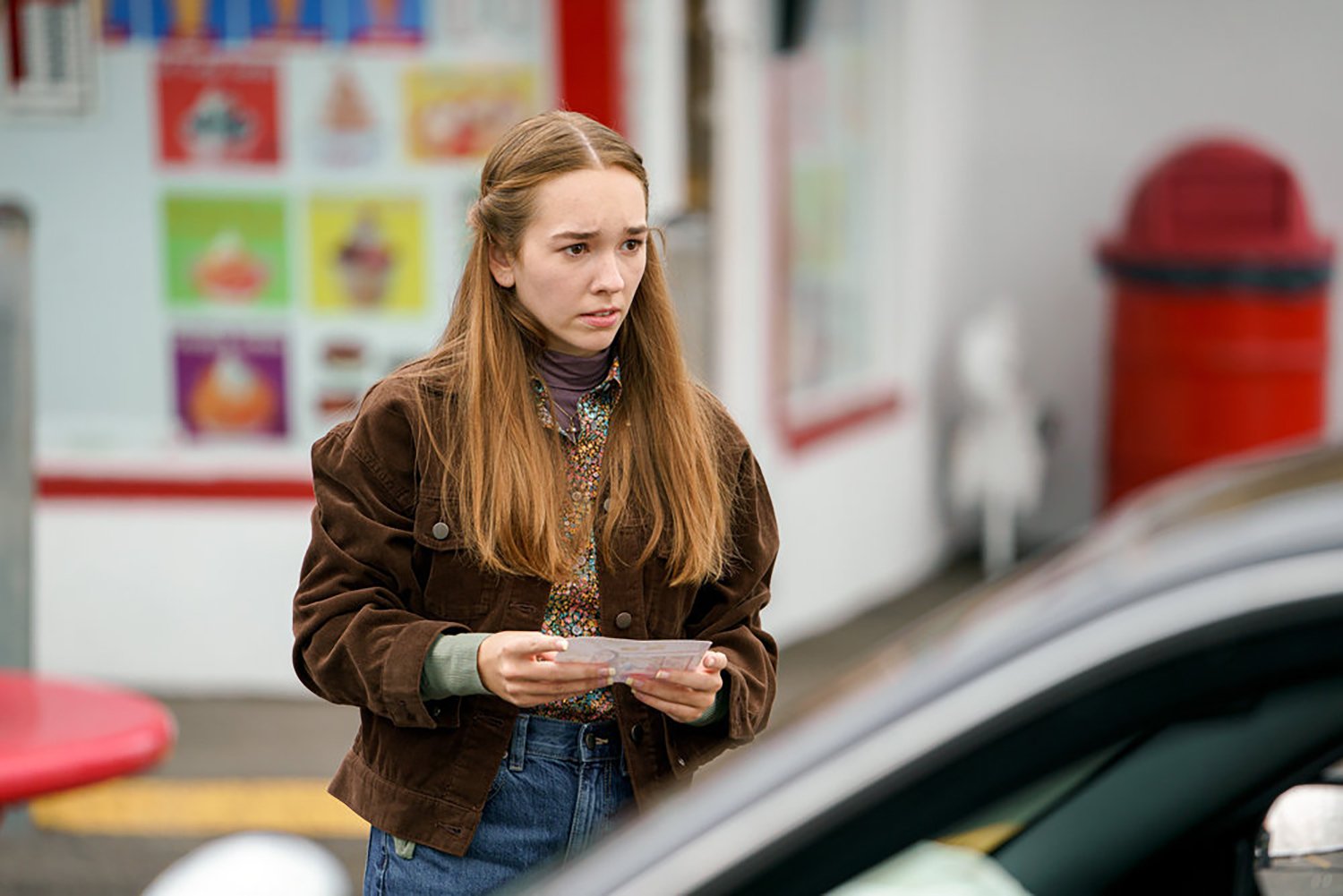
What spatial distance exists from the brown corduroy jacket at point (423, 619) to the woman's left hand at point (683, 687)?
9 cm

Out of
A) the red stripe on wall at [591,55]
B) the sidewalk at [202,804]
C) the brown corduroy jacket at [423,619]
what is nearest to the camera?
the brown corduroy jacket at [423,619]

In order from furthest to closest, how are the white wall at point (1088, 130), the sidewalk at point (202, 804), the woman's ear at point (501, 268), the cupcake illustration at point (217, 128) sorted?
1. the white wall at point (1088, 130)
2. the cupcake illustration at point (217, 128)
3. the sidewalk at point (202, 804)
4. the woman's ear at point (501, 268)

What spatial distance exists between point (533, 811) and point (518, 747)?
Result: 7 cm

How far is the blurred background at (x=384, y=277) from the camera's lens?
633 centimetres

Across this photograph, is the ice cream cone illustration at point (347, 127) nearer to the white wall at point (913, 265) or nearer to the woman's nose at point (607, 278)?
the white wall at point (913, 265)

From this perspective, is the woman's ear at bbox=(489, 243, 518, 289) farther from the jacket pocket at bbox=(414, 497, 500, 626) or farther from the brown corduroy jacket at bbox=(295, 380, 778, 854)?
the jacket pocket at bbox=(414, 497, 500, 626)

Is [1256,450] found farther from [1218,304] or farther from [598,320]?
[598,320]

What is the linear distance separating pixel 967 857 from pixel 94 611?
5.30 meters

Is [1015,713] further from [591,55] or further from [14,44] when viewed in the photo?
[14,44]

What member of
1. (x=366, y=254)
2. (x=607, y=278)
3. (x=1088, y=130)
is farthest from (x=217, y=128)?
(x=607, y=278)

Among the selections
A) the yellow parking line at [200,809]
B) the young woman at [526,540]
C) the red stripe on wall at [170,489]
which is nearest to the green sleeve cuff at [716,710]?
the young woman at [526,540]

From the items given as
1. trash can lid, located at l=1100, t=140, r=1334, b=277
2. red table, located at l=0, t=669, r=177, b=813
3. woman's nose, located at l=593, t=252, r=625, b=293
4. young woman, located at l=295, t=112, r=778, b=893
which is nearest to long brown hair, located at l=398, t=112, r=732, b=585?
young woman, located at l=295, t=112, r=778, b=893

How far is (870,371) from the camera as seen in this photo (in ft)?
27.4

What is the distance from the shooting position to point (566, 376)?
7.59 feet
